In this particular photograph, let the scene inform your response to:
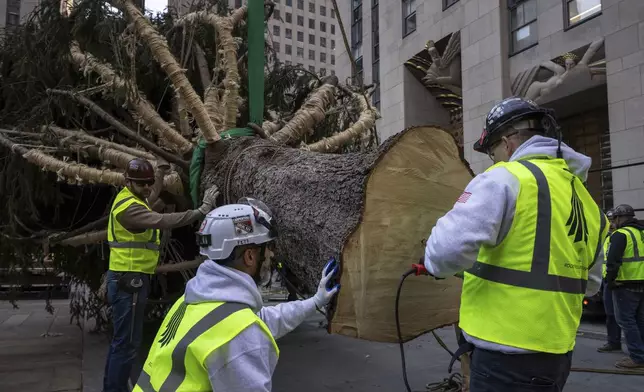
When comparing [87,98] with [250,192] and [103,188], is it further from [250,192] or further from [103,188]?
[250,192]

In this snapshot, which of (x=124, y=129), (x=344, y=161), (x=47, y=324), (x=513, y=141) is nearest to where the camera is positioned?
(x=513, y=141)

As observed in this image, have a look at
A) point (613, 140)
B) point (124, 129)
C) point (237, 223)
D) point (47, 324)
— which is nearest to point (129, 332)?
point (124, 129)

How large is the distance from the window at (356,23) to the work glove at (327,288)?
81.3 feet

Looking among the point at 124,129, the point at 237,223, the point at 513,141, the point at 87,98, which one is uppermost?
the point at 87,98

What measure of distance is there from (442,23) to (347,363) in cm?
1502

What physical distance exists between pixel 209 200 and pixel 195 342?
257cm

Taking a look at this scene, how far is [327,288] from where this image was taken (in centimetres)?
240

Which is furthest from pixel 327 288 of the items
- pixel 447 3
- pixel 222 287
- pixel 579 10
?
pixel 447 3

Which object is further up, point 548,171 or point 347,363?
point 548,171

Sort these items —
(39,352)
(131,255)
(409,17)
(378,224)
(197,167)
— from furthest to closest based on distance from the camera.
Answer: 1. (409,17)
2. (39,352)
3. (197,167)
4. (131,255)
5. (378,224)

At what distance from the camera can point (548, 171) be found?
6.54ft

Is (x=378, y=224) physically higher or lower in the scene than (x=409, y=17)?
lower

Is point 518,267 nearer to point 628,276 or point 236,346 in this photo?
point 236,346

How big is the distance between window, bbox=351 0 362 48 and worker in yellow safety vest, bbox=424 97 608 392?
25103 millimetres
